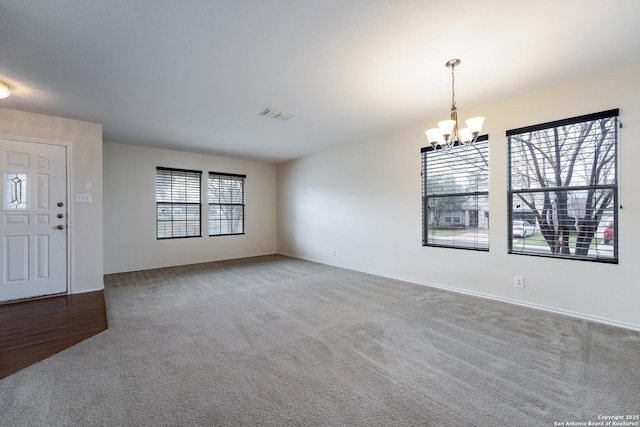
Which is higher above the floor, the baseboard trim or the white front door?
the white front door

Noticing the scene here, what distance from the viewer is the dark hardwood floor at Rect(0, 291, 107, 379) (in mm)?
2273

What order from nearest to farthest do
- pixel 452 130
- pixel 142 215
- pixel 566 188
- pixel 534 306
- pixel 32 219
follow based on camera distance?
pixel 452 130
pixel 566 188
pixel 534 306
pixel 32 219
pixel 142 215

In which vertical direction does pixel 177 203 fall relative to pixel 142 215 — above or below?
above

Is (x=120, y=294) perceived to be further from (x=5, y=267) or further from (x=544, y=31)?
(x=544, y=31)

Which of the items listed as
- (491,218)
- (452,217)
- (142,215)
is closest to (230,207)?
(142,215)

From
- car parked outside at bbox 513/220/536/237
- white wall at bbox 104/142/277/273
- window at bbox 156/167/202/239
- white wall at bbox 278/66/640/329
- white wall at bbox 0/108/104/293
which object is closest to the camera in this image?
white wall at bbox 278/66/640/329

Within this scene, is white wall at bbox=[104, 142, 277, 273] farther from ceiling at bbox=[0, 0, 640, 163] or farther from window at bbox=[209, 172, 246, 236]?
ceiling at bbox=[0, 0, 640, 163]

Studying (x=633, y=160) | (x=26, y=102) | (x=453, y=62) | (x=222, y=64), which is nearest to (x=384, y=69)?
(x=453, y=62)

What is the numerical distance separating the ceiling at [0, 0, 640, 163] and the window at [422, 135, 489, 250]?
0.64 metres

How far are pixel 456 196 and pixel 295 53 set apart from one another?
290cm

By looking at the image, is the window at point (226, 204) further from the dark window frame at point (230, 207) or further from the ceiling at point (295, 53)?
the ceiling at point (295, 53)

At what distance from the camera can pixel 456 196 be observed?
4.00m

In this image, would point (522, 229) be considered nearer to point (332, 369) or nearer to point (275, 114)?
point (332, 369)

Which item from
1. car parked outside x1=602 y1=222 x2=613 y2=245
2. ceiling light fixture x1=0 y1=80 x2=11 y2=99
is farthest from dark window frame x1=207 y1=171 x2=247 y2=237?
car parked outside x1=602 y1=222 x2=613 y2=245
